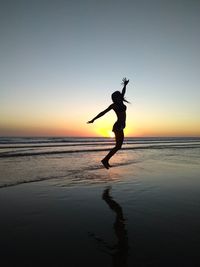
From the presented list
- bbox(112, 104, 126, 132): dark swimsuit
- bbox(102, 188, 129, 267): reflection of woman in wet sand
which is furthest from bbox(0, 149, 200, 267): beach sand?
bbox(112, 104, 126, 132): dark swimsuit

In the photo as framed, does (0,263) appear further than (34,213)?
No

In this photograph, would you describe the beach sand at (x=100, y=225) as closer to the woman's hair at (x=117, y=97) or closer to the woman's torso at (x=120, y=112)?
the woman's torso at (x=120, y=112)

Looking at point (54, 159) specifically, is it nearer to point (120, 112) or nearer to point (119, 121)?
point (119, 121)

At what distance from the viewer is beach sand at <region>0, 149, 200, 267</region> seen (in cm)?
314

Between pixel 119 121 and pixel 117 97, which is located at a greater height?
pixel 117 97

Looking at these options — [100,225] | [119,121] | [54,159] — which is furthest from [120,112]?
[54,159]

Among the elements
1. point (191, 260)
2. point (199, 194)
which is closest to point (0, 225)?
point (191, 260)

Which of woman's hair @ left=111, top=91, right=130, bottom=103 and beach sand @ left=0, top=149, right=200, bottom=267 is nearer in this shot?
beach sand @ left=0, top=149, right=200, bottom=267

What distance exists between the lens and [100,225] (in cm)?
431

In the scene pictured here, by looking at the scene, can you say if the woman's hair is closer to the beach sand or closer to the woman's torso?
the woman's torso

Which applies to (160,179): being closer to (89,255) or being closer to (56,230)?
(56,230)

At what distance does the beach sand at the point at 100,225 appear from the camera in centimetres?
314

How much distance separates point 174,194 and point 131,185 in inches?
59.4

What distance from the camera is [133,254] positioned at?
322 cm
